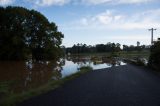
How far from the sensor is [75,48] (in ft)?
618

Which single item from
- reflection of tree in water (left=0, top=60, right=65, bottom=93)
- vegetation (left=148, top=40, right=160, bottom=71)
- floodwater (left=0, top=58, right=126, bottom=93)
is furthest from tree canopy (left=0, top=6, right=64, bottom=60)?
vegetation (left=148, top=40, right=160, bottom=71)

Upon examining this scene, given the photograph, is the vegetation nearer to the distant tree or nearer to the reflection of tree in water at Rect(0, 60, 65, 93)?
the distant tree

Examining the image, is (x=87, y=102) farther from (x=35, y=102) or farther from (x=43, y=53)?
(x=43, y=53)

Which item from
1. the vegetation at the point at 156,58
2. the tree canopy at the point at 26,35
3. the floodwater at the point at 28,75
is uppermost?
the tree canopy at the point at 26,35

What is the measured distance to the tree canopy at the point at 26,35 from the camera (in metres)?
75.8

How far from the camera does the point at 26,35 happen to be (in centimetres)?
7744

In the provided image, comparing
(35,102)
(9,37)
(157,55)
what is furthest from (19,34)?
(35,102)

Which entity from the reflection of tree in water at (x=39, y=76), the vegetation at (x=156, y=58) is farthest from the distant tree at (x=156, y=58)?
the reflection of tree in water at (x=39, y=76)

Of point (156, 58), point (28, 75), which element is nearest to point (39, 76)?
point (28, 75)

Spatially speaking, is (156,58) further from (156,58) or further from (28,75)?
(28,75)

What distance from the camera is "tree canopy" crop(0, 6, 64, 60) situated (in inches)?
2985

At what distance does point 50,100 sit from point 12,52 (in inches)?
2538

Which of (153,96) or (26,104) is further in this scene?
(153,96)

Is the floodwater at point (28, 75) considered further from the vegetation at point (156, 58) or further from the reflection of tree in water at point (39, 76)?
the vegetation at point (156, 58)
